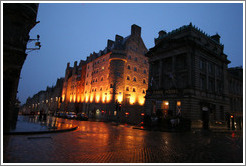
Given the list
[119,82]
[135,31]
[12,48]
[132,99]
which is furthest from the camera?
[135,31]

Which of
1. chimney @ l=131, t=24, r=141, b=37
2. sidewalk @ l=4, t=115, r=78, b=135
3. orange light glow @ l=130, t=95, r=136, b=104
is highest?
chimney @ l=131, t=24, r=141, b=37

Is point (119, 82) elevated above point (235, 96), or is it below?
above

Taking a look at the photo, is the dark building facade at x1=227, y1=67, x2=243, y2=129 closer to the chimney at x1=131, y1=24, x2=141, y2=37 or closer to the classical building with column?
the classical building with column

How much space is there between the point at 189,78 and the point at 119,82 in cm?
2250

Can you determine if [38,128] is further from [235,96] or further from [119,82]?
[235,96]

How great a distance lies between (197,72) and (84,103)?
41.4 meters

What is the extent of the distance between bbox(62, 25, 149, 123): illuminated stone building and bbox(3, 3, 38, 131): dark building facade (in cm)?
2868

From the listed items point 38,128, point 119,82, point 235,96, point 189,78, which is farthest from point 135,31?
point 38,128

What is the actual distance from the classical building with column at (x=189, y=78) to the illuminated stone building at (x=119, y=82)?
13183 millimetres

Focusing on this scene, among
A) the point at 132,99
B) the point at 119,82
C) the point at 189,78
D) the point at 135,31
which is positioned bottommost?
the point at 132,99

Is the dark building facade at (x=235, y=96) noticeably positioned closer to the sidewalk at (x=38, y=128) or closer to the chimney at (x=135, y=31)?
the chimney at (x=135, y=31)

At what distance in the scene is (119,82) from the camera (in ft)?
154

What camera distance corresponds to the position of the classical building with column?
27.8m

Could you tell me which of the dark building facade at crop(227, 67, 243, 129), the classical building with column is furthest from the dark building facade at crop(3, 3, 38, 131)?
the dark building facade at crop(227, 67, 243, 129)
